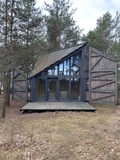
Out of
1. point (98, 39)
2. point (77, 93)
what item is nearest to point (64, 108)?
point (77, 93)

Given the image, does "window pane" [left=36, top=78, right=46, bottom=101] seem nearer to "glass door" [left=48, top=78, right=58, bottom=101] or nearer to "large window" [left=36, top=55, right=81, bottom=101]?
"large window" [left=36, top=55, right=81, bottom=101]

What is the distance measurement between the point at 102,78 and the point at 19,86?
7.54 metres

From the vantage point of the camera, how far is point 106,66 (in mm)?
14547

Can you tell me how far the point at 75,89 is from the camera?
49.7 feet

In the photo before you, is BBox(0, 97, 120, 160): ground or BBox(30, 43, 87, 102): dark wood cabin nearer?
BBox(0, 97, 120, 160): ground

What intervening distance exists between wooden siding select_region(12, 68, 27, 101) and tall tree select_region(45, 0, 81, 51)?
23.6 ft

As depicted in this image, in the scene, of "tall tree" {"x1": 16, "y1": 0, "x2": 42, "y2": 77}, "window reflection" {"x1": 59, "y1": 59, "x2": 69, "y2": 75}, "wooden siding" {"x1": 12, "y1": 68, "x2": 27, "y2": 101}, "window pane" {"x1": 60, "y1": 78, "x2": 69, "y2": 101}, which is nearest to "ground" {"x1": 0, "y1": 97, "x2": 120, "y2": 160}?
"window pane" {"x1": 60, "y1": 78, "x2": 69, "y2": 101}

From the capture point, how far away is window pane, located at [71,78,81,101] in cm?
1507

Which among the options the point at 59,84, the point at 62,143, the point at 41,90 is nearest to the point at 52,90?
the point at 59,84

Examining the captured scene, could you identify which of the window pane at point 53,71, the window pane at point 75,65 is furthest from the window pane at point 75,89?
the window pane at point 53,71

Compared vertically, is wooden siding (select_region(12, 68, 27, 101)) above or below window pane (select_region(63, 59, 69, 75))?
below

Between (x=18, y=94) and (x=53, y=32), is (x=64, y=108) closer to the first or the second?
(x=18, y=94)

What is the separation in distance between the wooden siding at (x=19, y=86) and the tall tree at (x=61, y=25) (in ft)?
23.6

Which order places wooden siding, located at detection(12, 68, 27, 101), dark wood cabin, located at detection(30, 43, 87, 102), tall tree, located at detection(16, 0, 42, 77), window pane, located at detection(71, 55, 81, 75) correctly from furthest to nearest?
1. tall tree, located at detection(16, 0, 42, 77)
2. wooden siding, located at detection(12, 68, 27, 101)
3. window pane, located at detection(71, 55, 81, 75)
4. dark wood cabin, located at detection(30, 43, 87, 102)
